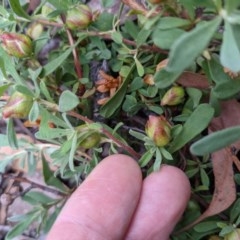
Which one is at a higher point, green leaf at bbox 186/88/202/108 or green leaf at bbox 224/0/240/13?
green leaf at bbox 224/0/240/13

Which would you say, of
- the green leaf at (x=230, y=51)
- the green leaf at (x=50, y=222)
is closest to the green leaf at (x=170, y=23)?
the green leaf at (x=230, y=51)

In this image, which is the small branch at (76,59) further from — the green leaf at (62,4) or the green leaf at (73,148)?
the green leaf at (73,148)

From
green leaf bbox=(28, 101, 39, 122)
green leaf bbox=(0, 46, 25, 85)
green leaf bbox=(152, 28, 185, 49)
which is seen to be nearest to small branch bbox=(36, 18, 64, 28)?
green leaf bbox=(0, 46, 25, 85)

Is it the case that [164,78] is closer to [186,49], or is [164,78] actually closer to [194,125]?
[186,49]

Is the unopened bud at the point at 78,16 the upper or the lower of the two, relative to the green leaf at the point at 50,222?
upper

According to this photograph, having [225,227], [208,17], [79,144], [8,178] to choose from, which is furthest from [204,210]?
[8,178]

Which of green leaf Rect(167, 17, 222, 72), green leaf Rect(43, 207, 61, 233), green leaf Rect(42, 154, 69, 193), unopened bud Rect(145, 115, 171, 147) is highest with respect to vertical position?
green leaf Rect(167, 17, 222, 72)

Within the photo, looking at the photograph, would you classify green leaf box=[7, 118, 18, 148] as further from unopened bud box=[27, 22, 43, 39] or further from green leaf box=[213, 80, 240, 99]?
green leaf box=[213, 80, 240, 99]

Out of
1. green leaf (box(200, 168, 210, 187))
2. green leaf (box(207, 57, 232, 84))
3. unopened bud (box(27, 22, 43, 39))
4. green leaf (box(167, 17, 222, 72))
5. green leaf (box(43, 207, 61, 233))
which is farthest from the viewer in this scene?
green leaf (box(43, 207, 61, 233))
